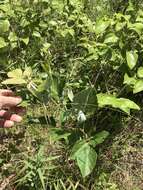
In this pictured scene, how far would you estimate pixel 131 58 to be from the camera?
7.24 ft

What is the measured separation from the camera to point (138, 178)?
2514 mm

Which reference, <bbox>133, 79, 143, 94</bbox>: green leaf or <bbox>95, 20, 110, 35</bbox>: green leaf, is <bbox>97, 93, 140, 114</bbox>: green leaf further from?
<bbox>95, 20, 110, 35</bbox>: green leaf

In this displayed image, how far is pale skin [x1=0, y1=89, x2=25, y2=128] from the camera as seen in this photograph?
6.11 feet

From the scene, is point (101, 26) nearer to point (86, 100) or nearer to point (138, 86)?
point (138, 86)

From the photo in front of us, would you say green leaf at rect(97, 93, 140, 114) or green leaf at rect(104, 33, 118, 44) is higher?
green leaf at rect(104, 33, 118, 44)

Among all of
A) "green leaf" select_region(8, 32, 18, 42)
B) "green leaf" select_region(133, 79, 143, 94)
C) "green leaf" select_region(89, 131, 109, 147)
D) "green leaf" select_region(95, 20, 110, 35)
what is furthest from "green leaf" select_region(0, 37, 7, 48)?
"green leaf" select_region(89, 131, 109, 147)

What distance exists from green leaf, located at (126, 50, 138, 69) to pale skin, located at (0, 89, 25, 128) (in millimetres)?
561

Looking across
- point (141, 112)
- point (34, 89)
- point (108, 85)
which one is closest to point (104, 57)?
point (108, 85)

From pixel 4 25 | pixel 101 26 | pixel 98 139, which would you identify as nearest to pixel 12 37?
pixel 4 25

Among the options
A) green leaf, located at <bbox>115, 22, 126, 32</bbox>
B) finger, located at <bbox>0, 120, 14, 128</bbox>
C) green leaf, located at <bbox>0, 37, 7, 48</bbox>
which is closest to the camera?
finger, located at <bbox>0, 120, 14, 128</bbox>

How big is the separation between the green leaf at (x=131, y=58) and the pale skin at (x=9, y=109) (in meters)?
0.56

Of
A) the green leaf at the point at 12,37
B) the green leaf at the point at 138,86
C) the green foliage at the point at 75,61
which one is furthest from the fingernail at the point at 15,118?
the green leaf at the point at 12,37

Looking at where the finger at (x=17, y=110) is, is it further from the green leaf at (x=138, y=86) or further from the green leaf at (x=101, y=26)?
the green leaf at (x=101, y=26)

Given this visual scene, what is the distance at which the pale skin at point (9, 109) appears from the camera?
1.86 m
